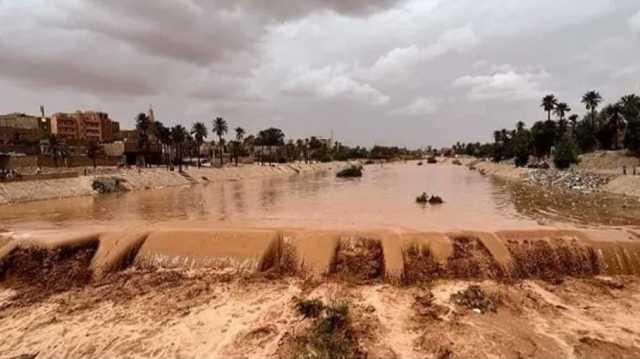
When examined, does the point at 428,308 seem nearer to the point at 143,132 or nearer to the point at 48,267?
the point at 48,267

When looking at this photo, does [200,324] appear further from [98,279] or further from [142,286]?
[98,279]

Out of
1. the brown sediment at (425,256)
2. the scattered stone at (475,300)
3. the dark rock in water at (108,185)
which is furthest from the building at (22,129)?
the scattered stone at (475,300)

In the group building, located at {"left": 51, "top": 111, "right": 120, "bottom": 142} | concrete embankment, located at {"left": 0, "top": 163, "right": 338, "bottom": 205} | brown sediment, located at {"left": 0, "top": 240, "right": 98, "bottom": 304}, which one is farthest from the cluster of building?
brown sediment, located at {"left": 0, "top": 240, "right": 98, "bottom": 304}

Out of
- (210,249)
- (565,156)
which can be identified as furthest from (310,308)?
(565,156)

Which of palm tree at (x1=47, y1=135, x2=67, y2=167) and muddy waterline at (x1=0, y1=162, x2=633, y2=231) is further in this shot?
palm tree at (x1=47, y1=135, x2=67, y2=167)

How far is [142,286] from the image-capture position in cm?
1520

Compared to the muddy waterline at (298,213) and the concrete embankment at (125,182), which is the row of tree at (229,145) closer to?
the concrete embankment at (125,182)

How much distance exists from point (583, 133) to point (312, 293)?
288 ft

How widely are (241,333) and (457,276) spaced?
24.1 feet

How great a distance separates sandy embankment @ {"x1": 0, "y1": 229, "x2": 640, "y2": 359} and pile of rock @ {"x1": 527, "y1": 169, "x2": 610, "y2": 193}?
3624 centimetres

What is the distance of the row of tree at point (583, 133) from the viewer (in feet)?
231

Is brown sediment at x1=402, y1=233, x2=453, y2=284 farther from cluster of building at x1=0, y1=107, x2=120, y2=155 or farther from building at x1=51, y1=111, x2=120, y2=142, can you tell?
building at x1=51, y1=111, x2=120, y2=142

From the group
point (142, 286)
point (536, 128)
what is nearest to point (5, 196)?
point (142, 286)

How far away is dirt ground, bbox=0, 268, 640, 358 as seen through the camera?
10977 millimetres
